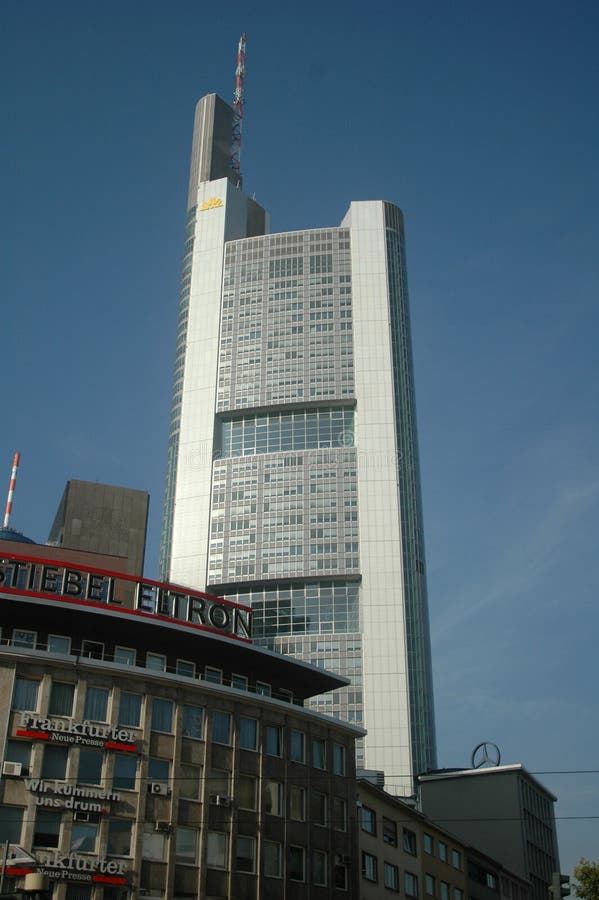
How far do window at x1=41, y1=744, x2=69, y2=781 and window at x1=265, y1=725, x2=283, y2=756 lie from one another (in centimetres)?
1557

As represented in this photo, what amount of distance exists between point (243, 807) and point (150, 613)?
14920mm

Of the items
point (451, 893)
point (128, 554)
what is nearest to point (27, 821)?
point (451, 893)

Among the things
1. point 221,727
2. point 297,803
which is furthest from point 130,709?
point 297,803

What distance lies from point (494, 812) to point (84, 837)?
231 ft

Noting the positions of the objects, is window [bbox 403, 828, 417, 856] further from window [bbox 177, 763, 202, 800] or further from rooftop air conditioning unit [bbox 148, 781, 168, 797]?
rooftop air conditioning unit [bbox 148, 781, 168, 797]

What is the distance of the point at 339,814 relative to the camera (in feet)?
251

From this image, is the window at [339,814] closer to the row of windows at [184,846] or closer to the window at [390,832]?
the row of windows at [184,846]

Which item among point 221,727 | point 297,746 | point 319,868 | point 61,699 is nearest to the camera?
point 61,699

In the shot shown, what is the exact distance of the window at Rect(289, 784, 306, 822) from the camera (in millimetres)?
72938

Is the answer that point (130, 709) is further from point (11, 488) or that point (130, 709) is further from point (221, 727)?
point (11, 488)

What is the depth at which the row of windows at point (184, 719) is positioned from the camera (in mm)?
64375

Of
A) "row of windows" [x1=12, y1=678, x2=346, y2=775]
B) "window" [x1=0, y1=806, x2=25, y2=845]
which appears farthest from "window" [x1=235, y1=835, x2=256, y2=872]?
"window" [x1=0, y1=806, x2=25, y2=845]

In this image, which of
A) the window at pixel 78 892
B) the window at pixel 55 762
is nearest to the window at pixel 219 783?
the window at pixel 55 762

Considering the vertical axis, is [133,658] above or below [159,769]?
above
